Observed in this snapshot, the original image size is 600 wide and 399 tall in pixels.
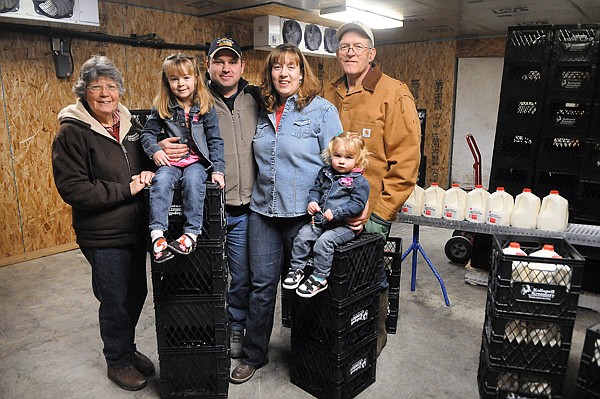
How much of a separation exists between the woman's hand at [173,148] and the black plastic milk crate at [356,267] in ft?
3.12

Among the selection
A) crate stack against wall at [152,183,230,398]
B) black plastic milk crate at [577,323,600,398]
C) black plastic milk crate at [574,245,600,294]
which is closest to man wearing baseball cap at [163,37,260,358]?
crate stack against wall at [152,183,230,398]

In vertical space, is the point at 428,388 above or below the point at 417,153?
below

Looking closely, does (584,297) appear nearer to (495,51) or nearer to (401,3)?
(401,3)

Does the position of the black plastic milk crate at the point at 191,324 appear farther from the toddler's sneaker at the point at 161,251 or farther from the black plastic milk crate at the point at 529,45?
the black plastic milk crate at the point at 529,45

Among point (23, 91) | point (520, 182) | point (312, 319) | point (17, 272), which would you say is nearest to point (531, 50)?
point (520, 182)

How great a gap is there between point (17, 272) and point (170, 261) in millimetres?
3021

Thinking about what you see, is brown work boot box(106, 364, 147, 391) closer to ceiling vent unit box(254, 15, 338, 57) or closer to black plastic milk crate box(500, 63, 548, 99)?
black plastic milk crate box(500, 63, 548, 99)

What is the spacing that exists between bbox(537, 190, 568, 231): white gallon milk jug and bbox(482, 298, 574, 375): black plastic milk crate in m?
1.47

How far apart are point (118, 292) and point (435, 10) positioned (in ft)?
15.6

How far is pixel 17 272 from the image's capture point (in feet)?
14.4

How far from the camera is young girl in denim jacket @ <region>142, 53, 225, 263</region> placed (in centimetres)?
216

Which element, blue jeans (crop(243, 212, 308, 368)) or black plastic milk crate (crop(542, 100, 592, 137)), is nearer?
blue jeans (crop(243, 212, 308, 368))

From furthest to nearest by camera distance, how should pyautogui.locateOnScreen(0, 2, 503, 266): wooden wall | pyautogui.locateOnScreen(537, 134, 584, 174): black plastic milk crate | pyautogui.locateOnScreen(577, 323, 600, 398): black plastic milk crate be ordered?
pyautogui.locateOnScreen(0, 2, 503, 266): wooden wall → pyautogui.locateOnScreen(537, 134, 584, 174): black plastic milk crate → pyautogui.locateOnScreen(577, 323, 600, 398): black plastic milk crate

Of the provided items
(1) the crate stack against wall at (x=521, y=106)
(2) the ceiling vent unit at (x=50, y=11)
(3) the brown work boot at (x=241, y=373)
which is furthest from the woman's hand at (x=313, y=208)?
(2) the ceiling vent unit at (x=50, y=11)
